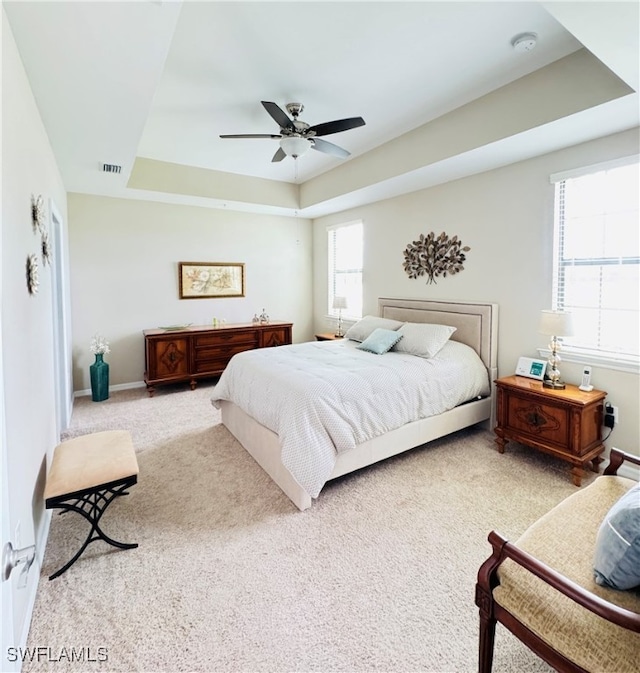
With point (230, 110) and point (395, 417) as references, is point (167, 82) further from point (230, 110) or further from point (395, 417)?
point (395, 417)

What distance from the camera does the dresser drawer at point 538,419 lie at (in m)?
2.81

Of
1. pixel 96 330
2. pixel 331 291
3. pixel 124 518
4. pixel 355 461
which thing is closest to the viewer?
pixel 124 518

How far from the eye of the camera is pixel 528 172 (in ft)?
11.1

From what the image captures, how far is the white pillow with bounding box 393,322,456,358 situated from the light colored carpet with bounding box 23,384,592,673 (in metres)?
1.02

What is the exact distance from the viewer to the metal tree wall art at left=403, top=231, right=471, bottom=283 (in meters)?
4.04

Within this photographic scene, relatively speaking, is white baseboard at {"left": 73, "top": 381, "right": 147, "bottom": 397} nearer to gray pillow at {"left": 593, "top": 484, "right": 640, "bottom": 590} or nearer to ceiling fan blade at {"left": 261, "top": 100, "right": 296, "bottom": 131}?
ceiling fan blade at {"left": 261, "top": 100, "right": 296, "bottom": 131}

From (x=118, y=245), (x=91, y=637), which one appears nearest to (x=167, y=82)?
(x=118, y=245)

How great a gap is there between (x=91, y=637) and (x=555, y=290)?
12.7ft

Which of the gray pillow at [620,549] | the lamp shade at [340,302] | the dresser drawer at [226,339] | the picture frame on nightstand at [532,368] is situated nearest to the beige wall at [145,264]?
the dresser drawer at [226,339]

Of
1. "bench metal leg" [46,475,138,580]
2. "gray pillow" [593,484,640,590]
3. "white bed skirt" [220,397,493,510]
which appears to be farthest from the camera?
"white bed skirt" [220,397,493,510]

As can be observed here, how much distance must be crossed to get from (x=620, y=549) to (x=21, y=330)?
2553mm

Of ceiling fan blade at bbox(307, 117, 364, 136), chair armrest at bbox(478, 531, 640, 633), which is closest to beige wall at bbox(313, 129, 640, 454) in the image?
ceiling fan blade at bbox(307, 117, 364, 136)

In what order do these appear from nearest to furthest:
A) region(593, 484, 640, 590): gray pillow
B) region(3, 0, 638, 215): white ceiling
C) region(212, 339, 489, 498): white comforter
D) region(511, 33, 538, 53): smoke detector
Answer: region(593, 484, 640, 590): gray pillow
region(3, 0, 638, 215): white ceiling
region(511, 33, 538, 53): smoke detector
region(212, 339, 489, 498): white comforter

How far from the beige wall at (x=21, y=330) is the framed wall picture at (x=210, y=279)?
2992mm
